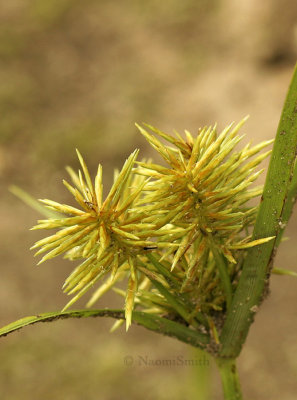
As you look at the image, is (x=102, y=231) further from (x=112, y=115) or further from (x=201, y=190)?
(x=112, y=115)

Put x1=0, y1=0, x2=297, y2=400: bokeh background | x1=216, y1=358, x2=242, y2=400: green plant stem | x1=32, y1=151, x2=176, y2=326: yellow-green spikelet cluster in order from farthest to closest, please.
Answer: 1. x1=0, y1=0, x2=297, y2=400: bokeh background
2. x1=216, y1=358, x2=242, y2=400: green plant stem
3. x1=32, y1=151, x2=176, y2=326: yellow-green spikelet cluster

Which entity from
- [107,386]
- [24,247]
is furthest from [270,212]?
[24,247]

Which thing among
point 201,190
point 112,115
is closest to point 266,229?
point 201,190

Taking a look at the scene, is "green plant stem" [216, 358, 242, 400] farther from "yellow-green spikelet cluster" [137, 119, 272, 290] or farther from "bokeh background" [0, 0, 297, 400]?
"bokeh background" [0, 0, 297, 400]

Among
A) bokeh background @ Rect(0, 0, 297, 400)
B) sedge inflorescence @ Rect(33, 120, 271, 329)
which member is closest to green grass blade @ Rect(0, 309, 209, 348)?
sedge inflorescence @ Rect(33, 120, 271, 329)

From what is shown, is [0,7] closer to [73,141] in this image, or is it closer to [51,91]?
[51,91]

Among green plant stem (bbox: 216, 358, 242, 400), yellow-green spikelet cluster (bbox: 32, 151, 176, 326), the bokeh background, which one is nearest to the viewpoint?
yellow-green spikelet cluster (bbox: 32, 151, 176, 326)
